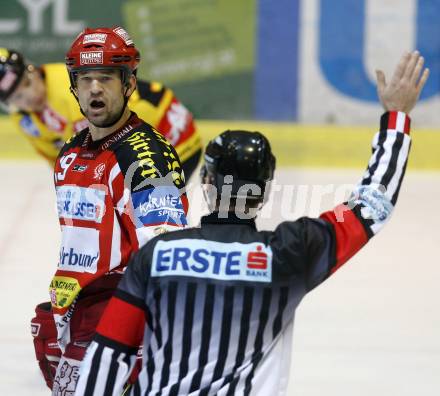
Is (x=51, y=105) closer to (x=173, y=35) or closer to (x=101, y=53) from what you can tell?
(x=101, y=53)

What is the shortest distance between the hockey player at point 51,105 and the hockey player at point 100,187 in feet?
5.38

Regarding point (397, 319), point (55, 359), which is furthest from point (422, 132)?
point (55, 359)

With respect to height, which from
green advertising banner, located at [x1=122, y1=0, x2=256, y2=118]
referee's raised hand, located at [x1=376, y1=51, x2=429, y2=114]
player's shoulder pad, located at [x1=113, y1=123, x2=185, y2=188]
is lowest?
green advertising banner, located at [x1=122, y1=0, x2=256, y2=118]

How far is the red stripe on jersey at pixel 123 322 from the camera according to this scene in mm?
2082

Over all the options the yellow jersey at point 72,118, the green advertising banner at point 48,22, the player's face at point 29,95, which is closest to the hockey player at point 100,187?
the yellow jersey at point 72,118

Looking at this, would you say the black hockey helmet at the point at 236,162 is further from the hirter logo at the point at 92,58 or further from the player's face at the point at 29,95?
the player's face at the point at 29,95

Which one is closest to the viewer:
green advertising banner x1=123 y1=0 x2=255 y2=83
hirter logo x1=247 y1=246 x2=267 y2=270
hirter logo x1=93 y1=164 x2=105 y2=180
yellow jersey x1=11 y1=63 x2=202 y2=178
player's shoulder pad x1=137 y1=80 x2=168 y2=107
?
hirter logo x1=247 y1=246 x2=267 y2=270

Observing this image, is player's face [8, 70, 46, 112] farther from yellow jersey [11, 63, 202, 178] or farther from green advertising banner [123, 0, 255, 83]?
green advertising banner [123, 0, 255, 83]

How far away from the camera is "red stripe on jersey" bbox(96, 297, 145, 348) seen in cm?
208

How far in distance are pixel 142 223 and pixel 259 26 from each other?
→ 5497 mm

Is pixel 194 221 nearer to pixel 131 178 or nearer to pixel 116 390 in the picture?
pixel 131 178

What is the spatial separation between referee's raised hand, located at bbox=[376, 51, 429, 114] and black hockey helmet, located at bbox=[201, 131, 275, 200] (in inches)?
10.2

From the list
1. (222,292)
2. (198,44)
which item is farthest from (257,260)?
(198,44)

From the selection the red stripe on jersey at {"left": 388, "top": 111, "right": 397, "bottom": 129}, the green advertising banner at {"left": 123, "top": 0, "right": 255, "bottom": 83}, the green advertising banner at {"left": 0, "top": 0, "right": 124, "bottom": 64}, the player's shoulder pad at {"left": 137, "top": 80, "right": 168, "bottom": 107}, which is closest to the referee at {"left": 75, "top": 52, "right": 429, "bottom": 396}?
the red stripe on jersey at {"left": 388, "top": 111, "right": 397, "bottom": 129}
